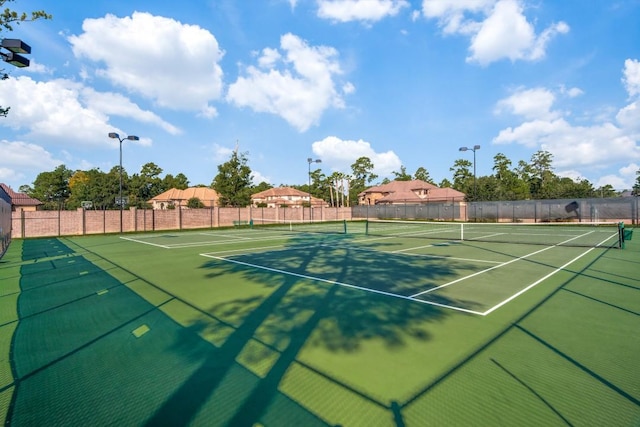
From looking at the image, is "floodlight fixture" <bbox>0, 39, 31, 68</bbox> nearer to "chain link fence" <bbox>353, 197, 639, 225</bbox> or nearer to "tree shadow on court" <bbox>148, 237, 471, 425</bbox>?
"tree shadow on court" <bbox>148, 237, 471, 425</bbox>

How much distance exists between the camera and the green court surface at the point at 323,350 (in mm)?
3416

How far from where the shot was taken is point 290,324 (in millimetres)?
5863

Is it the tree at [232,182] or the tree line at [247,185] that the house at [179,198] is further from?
the tree at [232,182]

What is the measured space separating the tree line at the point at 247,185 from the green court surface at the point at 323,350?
82.1 ft

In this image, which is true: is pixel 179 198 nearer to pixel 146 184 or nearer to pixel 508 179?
pixel 146 184

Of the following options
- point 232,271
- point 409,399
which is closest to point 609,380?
point 409,399

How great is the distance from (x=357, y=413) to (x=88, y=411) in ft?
9.31

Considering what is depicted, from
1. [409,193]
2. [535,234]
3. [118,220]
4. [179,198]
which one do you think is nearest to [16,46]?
[118,220]

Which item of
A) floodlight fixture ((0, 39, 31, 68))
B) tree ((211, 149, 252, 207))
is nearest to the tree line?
tree ((211, 149, 252, 207))

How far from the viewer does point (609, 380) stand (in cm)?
391

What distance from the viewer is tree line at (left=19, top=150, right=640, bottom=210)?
45.8 metres

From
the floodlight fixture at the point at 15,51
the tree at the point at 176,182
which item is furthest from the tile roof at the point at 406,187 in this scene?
the floodlight fixture at the point at 15,51

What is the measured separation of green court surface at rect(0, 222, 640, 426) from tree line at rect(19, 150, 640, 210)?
25.0 metres

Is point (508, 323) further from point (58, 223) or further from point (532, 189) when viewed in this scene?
point (532, 189)
